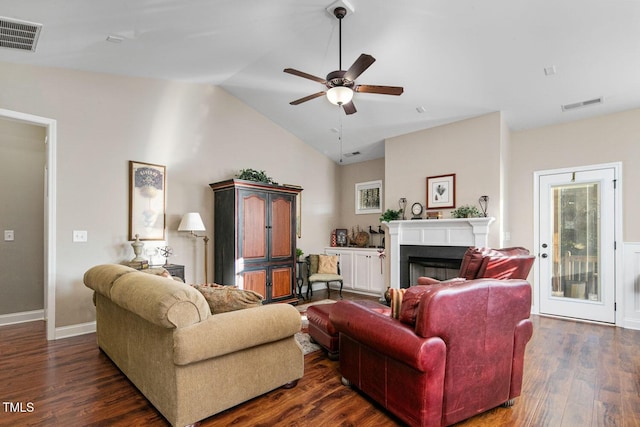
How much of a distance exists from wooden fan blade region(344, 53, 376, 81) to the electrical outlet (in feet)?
11.3

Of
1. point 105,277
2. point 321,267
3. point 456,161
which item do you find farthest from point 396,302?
point 321,267

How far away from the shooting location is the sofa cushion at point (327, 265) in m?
5.99

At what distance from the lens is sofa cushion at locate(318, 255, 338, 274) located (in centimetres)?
599

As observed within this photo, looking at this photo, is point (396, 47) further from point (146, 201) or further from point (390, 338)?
point (146, 201)

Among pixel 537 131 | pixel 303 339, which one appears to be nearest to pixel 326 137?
pixel 537 131

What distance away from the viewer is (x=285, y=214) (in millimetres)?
5426

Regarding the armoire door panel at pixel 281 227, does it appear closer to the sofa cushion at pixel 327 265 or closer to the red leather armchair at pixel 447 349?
the sofa cushion at pixel 327 265

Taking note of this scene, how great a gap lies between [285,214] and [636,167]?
475cm

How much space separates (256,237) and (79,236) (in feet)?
7.09

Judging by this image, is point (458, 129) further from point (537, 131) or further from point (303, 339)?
point (303, 339)

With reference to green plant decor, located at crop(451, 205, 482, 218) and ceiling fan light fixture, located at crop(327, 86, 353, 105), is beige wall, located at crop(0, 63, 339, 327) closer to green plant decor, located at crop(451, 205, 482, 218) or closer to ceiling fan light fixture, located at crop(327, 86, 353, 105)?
ceiling fan light fixture, located at crop(327, 86, 353, 105)

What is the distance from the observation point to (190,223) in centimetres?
448

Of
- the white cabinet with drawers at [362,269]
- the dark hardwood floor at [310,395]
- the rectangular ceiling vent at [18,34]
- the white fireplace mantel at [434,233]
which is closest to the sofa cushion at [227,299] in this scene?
the dark hardwood floor at [310,395]

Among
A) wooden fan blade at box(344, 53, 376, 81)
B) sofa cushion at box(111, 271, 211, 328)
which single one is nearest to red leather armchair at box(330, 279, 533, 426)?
sofa cushion at box(111, 271, 211, 328)
